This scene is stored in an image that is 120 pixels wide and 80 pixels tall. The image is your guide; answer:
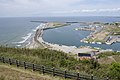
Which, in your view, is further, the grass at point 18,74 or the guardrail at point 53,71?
the grass at point 18,74

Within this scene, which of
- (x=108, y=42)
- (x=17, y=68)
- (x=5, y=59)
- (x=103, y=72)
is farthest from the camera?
(x=108, y=42)

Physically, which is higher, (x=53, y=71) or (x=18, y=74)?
(x=53, y=71)

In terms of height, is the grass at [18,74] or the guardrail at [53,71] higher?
the guardrail at [53,71]

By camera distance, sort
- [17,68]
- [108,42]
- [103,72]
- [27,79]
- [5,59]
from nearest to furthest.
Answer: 1. [27,79]
2. [103,72]
3. [17,68]
4. [5,59]
5. [108,42]

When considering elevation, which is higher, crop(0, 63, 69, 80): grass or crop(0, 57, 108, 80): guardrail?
crop(0, 57, 108, 80): guardrail

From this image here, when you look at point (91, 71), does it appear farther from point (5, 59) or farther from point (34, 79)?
point (5, 59)

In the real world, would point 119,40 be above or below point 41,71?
below

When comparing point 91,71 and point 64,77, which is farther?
point 91,71

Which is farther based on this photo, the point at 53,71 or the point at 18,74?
the point at 18,74

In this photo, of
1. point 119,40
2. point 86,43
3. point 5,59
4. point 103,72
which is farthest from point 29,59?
point 119,40

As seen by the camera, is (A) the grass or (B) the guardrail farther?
(A) the grass
